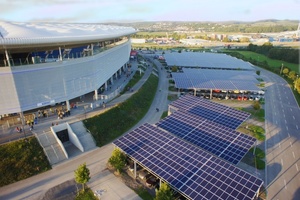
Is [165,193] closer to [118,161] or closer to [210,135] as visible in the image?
[118,161]

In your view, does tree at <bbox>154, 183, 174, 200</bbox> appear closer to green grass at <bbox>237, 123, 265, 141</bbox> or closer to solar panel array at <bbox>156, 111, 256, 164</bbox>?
solar panel array at <bbox>156, 111, 256, 164</bbox>

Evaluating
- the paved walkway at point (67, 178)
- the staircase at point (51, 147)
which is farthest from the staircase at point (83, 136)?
the staircase at point (51, 147)

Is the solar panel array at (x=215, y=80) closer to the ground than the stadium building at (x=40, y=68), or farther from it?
Result: closer to the ground

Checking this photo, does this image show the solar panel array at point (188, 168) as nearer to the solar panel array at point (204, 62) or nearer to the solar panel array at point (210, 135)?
the solar panel array at point (210, 135)

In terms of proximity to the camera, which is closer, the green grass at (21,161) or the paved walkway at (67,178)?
the paved walkway at (67,178)

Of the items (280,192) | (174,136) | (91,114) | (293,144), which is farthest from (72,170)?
(293,144)

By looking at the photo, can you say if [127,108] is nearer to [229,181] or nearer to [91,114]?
[91,114]

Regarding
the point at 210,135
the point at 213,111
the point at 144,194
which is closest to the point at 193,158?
the point at 210,135
